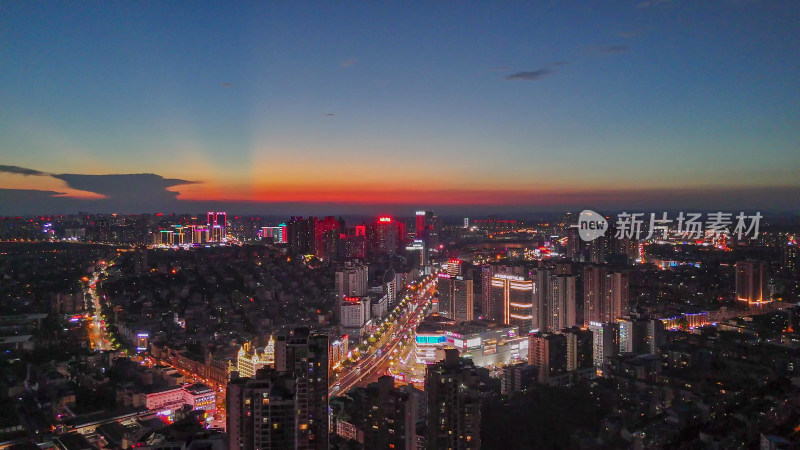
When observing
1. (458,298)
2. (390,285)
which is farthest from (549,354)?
(390,285)

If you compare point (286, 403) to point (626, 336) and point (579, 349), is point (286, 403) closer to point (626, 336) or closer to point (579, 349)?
point (579, 349)

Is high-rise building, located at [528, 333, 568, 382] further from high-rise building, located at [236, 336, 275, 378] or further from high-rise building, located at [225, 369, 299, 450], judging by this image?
high-rise building, located at [225, 369, 299, 450]

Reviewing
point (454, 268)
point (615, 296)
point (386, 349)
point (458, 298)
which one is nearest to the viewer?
point (386, 349)

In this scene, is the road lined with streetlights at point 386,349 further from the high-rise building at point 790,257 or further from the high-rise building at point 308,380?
the high-rise building at point 790,257

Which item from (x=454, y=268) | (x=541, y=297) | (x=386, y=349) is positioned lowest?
(x=386, y=349)

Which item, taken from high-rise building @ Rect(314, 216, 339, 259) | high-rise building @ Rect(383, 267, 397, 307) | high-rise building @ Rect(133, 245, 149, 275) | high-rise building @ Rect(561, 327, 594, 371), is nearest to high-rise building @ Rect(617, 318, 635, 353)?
high-rise building @ Rect(561, 327, 594, 371)

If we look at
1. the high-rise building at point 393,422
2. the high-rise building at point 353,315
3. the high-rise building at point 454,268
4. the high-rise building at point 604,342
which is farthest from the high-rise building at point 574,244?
the high-rise building at point 393,422

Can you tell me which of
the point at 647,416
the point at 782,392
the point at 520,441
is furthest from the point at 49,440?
the point at 782,392
